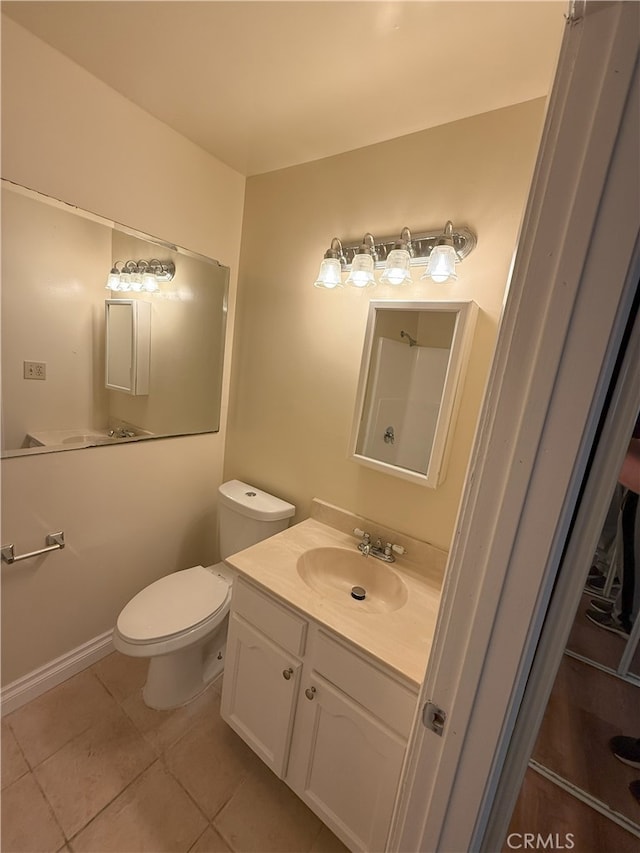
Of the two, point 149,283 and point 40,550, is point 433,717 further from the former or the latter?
point 149,283

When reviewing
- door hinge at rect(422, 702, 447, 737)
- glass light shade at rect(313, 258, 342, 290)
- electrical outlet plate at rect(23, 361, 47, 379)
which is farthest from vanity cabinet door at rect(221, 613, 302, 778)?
glass light shade at rect(313, 258, 342, 290)

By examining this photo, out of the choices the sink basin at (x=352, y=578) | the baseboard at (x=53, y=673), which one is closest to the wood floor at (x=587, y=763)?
the sink basin at (x=352, y=578)

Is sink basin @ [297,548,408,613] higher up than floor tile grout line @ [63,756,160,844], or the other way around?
sink basin @ [297,548,408,613]

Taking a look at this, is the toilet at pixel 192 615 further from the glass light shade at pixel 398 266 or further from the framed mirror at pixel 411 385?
the glass light shade at pixel 398 266

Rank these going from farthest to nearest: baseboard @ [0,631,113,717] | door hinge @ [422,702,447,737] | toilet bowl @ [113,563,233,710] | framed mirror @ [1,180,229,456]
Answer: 1. baseboard @ [0,631,113,717]
2. toilet bowl @ [113,563,233,710]
3. framed mirror @ [1,180,229,456]
4. door hinge @ [422,702,447,737]

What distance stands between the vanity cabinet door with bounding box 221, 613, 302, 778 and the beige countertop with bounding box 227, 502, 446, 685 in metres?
0.21

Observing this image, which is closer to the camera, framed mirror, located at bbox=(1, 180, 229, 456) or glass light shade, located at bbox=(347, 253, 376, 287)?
framed mirror, located at bbox=(1, 180, 229, 456)

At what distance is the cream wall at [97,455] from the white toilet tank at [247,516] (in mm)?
297

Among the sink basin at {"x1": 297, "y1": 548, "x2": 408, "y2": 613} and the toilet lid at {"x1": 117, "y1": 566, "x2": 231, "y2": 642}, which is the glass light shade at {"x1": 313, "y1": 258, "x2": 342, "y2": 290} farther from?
the toilet lid at {"x1": 117, "y1": 566, "x2": 231, "y2": 642}

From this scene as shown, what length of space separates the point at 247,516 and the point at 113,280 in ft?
3.82

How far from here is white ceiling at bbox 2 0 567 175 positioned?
89 cm

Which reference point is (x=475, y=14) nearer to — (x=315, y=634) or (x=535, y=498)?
(x=535, y=498)

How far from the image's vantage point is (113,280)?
142 cm

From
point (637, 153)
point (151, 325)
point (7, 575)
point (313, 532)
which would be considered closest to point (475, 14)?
point (637, 153)
